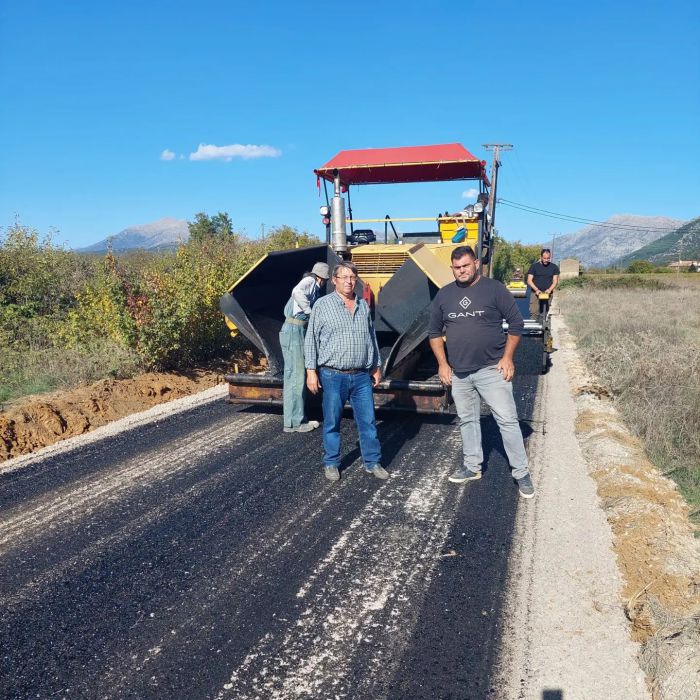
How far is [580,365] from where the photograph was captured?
9.43 m

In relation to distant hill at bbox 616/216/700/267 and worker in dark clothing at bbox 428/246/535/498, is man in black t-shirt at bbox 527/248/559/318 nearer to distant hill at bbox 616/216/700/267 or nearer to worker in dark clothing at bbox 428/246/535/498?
worker in dark clothing at bbox 428/246/535/498

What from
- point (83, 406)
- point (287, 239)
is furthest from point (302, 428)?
point (287, 239)

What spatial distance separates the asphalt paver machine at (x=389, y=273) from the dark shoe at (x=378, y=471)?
3.33 feet

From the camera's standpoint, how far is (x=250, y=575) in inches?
123

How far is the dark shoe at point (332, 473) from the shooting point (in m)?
4.45

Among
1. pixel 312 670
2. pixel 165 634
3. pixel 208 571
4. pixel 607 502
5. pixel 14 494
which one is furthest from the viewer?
pixel 14 494

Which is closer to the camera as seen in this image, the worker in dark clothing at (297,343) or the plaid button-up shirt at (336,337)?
the plaid button-up shirt at (336,337)

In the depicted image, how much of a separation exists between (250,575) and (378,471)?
63.3 inches

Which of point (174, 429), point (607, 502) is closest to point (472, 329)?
point (607, 502)

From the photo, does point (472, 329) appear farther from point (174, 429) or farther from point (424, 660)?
point (174, 429)

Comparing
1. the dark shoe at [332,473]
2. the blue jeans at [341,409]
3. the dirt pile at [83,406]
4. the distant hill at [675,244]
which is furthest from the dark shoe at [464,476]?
the distant hill at [675,244]

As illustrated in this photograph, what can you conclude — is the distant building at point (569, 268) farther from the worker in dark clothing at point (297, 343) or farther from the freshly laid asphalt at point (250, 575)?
the freshly laid asphalt at point (250, 575)

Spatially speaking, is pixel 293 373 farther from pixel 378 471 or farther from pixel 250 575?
pixel 250 575

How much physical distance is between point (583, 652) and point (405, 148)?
7.21 metres
